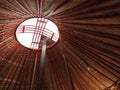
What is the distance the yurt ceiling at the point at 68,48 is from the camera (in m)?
4.40

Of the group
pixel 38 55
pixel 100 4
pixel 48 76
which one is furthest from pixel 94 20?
pixel 48 76

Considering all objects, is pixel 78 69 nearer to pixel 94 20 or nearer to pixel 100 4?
pixel 94 20

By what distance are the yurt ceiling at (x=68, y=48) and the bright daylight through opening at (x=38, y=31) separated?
488 mm

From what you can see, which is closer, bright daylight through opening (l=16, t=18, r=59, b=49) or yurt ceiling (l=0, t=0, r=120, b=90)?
yurt ceiling (l=0, t=0, r=120, b=90)

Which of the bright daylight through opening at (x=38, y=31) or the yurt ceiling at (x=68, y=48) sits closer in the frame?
the yurt ceiling at (x=68, y=48)

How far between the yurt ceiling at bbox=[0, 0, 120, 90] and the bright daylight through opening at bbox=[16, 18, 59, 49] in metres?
0.49

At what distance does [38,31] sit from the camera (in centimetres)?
698

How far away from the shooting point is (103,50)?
16.8 feet

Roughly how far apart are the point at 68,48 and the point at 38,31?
153 cm

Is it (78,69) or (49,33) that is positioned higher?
(49,33)

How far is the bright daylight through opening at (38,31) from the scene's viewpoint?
6.56 metres

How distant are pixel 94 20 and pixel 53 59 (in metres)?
2.44

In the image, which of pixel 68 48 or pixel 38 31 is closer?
pixel 68 48

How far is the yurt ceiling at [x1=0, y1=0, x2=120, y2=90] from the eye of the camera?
173 inches
